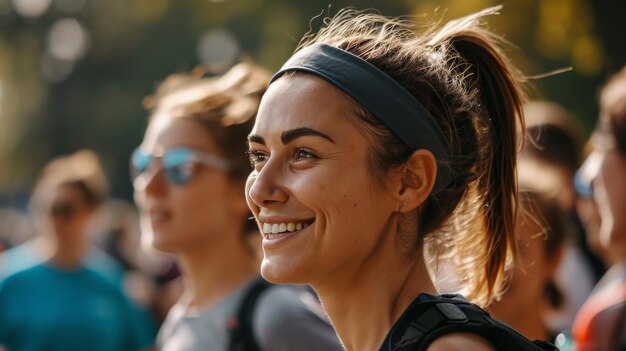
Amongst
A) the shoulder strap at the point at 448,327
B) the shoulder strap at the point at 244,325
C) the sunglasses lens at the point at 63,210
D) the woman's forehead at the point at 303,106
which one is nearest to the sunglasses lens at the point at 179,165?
the shoulder strap at the point at 244,325

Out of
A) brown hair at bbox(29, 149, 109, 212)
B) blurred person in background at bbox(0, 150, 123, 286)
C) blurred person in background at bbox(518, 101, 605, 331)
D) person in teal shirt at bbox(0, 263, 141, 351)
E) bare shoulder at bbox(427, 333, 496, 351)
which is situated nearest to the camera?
bare shoulder at bbox(427, 333, 496, 351)

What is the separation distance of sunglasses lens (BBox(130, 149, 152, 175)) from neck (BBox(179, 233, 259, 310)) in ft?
1.41

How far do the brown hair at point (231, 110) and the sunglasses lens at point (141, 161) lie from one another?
0.71 feet

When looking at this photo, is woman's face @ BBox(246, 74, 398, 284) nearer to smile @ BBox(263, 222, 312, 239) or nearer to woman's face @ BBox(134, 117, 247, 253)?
smile @ BBox(263, 222, 312, 239)

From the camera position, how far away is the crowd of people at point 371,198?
2.89 m

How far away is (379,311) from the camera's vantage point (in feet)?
9.66

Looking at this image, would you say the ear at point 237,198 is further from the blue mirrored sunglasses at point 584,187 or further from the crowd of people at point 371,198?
the blue mirrored sunglasses at point 584,187

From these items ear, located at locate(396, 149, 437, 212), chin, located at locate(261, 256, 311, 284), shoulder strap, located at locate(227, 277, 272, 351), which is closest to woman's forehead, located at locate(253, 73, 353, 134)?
ear, located at locate(396, 149, 437, 212)

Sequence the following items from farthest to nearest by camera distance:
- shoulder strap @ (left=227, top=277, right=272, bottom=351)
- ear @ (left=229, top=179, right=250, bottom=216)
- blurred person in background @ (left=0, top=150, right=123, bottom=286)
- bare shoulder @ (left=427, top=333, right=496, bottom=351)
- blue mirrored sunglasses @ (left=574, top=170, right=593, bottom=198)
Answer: blurred person in background @ (left=0, top=150, right=123, bottom=286) < blue mirrored sunglasses @ (left=574, top=170, right=593, bottom=198) < ear @ (left=229, top=179, right=250, bottom=216) < shoulder strap @ (left=227, top=277, right=272, bottom=351) < bare shoulder @ (left=427, top=333, right=496, bottom=351)

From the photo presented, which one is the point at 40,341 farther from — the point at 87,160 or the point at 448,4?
the point at 448,4

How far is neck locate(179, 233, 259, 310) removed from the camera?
15.6 feet

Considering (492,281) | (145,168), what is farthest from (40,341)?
(492,281)

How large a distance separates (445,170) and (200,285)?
2.13 metres

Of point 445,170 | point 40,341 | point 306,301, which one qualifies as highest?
point 445,170
